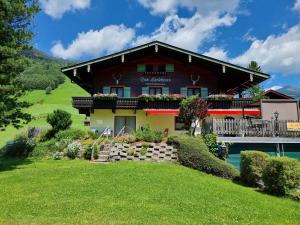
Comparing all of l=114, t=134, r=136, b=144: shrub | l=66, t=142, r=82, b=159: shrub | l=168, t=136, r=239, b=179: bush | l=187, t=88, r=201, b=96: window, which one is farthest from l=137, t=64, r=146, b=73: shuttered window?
l=168, t=136, r=239, b=179: bush

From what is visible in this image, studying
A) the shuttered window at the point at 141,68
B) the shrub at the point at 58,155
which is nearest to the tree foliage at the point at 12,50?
the shrub at the point at 58,155

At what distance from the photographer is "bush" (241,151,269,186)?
49.6 ft

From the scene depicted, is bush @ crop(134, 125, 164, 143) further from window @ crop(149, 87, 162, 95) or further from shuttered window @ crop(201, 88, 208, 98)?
shuttered window @ crop(201, 88, 208, 98)

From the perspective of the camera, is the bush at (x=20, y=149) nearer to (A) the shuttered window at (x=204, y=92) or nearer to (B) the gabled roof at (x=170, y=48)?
(B) the gabled roof at (x=170, y=48)

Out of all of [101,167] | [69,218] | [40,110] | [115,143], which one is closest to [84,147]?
[115,143]

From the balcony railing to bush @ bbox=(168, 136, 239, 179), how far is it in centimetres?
785

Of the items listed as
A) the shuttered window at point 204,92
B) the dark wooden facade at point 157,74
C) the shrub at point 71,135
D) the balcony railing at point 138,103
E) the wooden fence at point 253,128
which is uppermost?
the dark wooden facade at point 157,74

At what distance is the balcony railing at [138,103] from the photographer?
90.5ft

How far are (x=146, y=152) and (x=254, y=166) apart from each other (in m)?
6.96

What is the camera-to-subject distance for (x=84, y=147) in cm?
2186

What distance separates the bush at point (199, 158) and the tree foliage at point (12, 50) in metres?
9.68

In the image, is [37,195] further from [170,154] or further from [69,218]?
[170,154]

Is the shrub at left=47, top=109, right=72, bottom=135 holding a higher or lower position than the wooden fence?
higher

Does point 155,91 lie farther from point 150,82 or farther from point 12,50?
point 12,50
